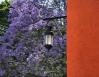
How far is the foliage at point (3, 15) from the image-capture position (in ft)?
53.2

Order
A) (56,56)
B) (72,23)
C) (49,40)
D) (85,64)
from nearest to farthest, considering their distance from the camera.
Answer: (85,64)
(72,23)
(49,40)
(56,56)

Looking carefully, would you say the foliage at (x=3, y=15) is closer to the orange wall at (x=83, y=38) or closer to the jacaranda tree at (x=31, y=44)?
the jacaranda tree at (x=31, y=44)

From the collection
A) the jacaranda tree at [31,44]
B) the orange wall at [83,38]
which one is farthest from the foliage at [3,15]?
the orange wall at [83,38]

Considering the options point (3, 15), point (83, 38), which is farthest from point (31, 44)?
point (83, 38)

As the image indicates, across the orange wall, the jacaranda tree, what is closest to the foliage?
the jacaranda tree

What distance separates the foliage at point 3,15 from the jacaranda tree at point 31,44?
49cm

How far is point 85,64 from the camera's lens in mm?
6605

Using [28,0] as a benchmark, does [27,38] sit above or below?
below

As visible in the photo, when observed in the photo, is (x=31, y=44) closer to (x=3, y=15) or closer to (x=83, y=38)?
(x=3, y=15)

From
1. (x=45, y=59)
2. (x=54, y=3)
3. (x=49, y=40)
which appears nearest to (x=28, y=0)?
(x=54, y=3)

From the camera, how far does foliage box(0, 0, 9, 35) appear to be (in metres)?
16.2

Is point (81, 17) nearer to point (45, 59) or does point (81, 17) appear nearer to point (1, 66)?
point (45, 59)

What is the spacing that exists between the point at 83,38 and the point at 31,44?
8294mm

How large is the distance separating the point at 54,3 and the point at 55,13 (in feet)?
1.36
